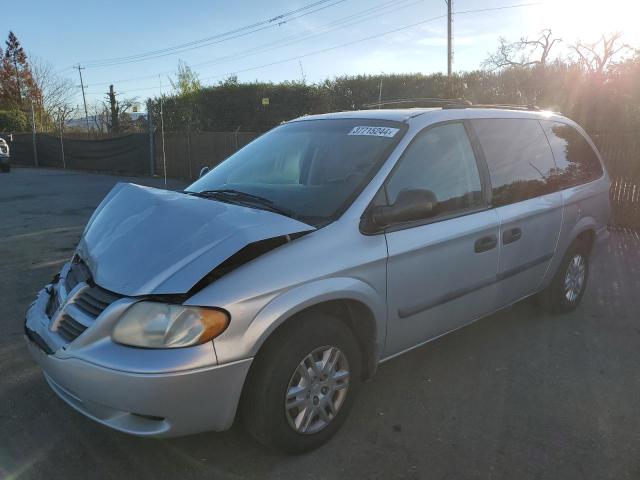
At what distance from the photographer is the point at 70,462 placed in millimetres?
2559

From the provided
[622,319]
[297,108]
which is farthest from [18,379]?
[297,108]

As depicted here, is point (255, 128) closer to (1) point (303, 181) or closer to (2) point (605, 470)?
(1) point (303, 181)

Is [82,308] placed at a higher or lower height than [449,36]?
lower

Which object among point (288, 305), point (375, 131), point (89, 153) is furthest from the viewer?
point (89, 153)

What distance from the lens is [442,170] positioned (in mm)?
3258

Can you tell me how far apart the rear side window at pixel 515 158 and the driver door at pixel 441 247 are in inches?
6.5

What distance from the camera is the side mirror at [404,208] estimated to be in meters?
2.77

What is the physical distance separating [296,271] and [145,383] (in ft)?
2.63

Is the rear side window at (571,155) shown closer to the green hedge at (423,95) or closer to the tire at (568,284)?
the tire at (568,284)

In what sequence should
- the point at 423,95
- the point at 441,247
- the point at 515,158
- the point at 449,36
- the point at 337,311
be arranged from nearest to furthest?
1. the point at 337,311
2. the point at 441,247
3. the point at 515,158
4. the point at 423,95
5. the point at 449,36

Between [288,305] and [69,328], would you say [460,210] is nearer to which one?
[288,305]

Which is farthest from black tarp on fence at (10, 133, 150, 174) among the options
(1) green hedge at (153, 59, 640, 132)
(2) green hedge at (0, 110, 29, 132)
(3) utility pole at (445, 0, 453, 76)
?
(3) utility pole at (445, 0, 453, 76)

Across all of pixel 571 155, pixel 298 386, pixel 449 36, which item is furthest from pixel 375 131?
pixel 449 36

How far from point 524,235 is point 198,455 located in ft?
8.50
